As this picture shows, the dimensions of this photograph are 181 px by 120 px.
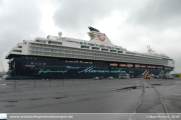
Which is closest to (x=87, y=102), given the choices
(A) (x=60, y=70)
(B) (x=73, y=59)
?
(A) (x=60, y=70)

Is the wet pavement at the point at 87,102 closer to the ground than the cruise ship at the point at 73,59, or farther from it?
closer to the ground

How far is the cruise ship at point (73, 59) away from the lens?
138 feet

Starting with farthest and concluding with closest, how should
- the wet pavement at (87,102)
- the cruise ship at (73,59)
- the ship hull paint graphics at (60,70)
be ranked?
the cruise ship at (73,59)
the ship hull paint graphics at (60,70)
the wet pavement at (87,102)

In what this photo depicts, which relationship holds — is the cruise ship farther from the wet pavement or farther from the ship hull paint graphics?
the wet pavement

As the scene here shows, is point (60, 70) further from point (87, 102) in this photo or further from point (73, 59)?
point (87, 102)

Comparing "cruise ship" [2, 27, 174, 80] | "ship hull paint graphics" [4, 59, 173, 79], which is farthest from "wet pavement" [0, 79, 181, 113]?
"cruise ship" [2, 27, 174, 80]

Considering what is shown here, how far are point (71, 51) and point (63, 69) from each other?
344 inches

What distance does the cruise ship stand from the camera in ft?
138

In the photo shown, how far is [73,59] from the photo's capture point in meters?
53.5

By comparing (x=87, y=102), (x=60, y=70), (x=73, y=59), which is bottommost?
(x=87, y=102)

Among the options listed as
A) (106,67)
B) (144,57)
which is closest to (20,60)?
(106,67)

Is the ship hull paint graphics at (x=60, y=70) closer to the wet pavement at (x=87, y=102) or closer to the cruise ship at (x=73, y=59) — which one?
the cruise ship at (x=73, y=59)

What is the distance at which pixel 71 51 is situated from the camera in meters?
52.9

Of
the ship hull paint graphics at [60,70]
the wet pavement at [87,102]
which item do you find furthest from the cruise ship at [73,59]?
the wet pavement at [87,102]
